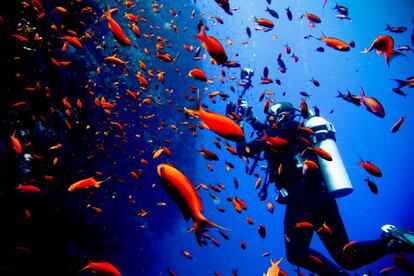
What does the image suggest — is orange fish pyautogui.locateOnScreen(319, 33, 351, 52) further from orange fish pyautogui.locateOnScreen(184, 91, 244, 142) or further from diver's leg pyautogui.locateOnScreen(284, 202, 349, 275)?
orange fish pyautogui.locateOnScreen(184, 91, 244, 142)

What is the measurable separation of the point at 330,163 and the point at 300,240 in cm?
179

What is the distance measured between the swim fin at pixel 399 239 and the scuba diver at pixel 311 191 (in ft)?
0.07

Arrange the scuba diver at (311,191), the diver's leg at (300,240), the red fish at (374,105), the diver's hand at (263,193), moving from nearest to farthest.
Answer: the red fish at (374,105), the scuba diver at (311,191), the diver's leg at (300,240), the diver's hand at (263,193)

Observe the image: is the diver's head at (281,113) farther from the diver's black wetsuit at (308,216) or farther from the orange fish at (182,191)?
the orange fish at (182,191)

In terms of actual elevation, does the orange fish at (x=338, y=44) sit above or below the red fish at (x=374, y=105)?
above

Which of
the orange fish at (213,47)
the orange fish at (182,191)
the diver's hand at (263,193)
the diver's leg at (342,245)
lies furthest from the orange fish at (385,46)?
the diver's hand at (263,193)

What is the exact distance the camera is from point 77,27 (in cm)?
880

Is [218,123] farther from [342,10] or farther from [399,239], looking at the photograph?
[342,10]

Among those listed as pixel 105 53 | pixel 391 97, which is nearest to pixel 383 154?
pixel 391 97

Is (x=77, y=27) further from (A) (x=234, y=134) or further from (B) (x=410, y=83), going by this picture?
(B) (x=410, y=83)

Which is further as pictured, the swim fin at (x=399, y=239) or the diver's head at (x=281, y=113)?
the diver's head at (x=281, y=113)

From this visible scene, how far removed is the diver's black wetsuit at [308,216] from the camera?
488cm

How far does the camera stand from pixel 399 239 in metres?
4.46

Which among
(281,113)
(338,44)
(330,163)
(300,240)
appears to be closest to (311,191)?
(330,163)
